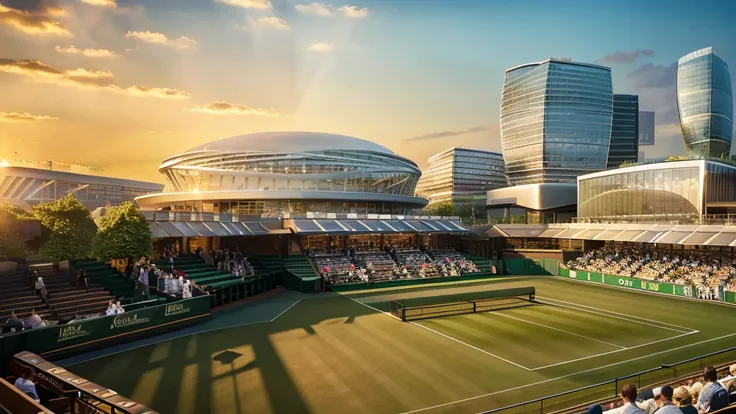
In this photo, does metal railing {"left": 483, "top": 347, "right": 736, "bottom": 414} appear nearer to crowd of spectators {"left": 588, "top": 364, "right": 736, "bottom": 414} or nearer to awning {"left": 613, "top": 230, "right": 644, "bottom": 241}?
crowd of spectators {"left": 588, "top": 364, "right": 736, "bottom": 414}

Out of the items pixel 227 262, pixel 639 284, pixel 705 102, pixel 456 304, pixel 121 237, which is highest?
pixel 705 102

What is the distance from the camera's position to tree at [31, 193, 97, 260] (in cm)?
3331

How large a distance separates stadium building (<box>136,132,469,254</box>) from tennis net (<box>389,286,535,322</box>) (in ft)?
63.0

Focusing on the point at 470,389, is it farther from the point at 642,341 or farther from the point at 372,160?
the point at 372,160

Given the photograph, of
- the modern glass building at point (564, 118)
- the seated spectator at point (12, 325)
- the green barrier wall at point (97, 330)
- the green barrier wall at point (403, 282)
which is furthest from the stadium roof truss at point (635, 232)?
the modern glass building at point (564, 118)

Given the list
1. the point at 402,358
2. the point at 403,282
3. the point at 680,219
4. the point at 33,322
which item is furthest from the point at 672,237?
the point at 33,322

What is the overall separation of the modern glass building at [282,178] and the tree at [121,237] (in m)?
23.9

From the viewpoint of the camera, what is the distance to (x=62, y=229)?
34.0 metres

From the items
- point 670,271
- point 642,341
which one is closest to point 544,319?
point 642,341

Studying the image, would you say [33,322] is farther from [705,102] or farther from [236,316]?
[705,102]

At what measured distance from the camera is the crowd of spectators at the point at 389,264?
43812 millimetres

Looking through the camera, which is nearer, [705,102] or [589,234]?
[589,234]

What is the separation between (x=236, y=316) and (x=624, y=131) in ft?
491

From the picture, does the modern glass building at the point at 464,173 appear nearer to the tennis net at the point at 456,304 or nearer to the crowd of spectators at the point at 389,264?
the crowd of spectators at the point at 389,264
